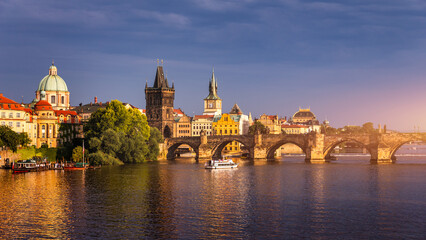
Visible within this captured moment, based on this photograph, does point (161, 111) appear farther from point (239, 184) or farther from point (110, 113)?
point (239, 184)

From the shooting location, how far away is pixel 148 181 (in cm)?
7294

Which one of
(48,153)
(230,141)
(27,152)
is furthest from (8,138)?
(230,141)

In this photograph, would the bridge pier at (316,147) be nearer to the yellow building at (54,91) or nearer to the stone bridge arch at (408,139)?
the stone bridge arch at (408,139)

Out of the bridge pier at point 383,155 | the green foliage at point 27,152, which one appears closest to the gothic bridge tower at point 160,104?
the green foliage at point 27,152

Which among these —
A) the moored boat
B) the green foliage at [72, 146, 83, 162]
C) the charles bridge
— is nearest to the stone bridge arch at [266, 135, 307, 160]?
the charles bridge

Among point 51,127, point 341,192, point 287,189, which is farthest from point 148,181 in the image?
point 51,127

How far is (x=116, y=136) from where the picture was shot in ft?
334

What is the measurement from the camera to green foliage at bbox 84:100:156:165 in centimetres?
10061

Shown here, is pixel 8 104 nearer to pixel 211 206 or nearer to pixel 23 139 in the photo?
pixel 23 139

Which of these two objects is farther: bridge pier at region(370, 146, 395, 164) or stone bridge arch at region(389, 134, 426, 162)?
bridge pier at region(370, 146, 395, 164)

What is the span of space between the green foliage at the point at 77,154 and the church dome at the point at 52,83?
2156 inches

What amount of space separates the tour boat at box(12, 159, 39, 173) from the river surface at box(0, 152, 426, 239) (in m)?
5.16

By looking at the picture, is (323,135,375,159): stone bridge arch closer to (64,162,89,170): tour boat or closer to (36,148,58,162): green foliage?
(64,162,89,170): tour boat

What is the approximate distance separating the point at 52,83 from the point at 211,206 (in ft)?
366
